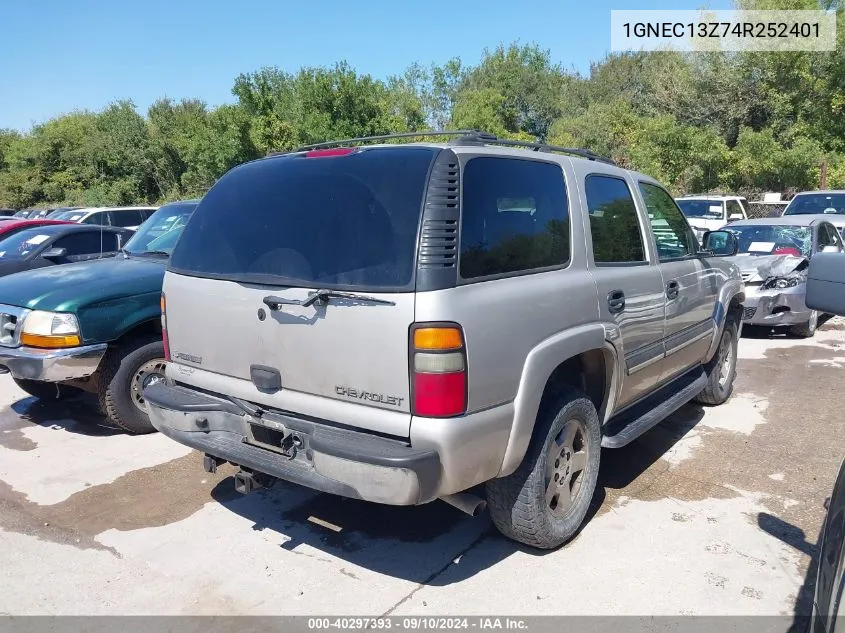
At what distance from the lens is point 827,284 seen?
2053mm

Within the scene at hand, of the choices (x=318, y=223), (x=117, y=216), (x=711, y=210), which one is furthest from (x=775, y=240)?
(x=117, y=216)

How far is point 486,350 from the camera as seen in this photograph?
2.89 m

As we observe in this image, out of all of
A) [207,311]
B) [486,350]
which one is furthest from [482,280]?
[207,311]

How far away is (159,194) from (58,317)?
137ft

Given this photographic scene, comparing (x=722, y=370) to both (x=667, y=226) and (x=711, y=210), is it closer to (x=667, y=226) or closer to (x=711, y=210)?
(x=667, y=226)

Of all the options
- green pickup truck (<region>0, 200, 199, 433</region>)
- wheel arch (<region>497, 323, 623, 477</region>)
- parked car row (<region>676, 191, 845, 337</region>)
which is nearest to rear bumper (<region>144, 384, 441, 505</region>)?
wheel arch (<region>497, 323, 623, 477</region>)

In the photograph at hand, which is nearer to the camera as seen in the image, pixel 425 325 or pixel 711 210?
pixel 425 325

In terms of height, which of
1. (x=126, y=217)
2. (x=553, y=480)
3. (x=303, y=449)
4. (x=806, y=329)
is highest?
(x=126, y=217)

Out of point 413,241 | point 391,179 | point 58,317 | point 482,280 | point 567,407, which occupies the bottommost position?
point 567,407

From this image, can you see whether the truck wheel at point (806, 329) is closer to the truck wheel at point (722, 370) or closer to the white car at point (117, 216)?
the truck wheel at point (722, 370)

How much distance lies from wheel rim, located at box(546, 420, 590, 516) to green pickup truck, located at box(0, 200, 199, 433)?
2907 millimetres

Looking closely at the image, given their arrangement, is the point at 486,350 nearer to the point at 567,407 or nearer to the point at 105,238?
the point at 567,407

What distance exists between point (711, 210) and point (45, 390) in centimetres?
1523

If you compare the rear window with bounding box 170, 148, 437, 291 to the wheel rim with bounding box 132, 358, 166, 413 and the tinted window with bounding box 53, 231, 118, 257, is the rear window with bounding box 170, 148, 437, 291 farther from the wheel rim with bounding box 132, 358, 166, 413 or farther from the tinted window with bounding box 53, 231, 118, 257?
the tinted window with bounding box 53, 231, 118, 257
